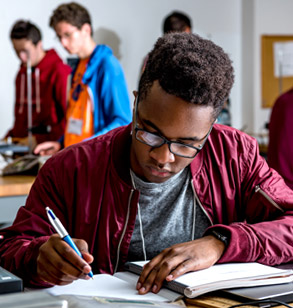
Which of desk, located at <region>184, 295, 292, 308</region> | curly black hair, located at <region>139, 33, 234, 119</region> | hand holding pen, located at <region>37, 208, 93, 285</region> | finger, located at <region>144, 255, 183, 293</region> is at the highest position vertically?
curly black hair, located at <region>139, 33, 234, 119</region>

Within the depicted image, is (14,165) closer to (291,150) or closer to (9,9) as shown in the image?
(291,150)

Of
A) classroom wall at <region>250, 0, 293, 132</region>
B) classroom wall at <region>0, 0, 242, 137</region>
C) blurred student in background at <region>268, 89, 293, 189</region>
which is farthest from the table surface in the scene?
classroom wall at <region>250, 0, 293, 132</region>

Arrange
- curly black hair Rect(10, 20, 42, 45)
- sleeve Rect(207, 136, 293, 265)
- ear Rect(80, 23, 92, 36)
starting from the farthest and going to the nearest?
curly black hair Rect(10, 20, 42, 45)
ear Rect(80, 23, 92, 36)
sleeve Rect(207, 136, 293, 265)

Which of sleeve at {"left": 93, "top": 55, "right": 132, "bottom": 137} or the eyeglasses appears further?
sleeve at {"left": 93, "top": 55, "right": 132, "bottom": 137}

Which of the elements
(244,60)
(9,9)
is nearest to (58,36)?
(9,9)

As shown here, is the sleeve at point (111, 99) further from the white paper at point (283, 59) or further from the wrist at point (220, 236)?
the white paper at point (283, 59)

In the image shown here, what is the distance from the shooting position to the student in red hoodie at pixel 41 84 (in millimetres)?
3881

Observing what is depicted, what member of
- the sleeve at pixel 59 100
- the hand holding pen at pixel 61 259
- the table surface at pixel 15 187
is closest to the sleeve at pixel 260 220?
the hand holding pen at pixel 61 259

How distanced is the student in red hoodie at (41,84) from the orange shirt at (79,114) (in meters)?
0.53

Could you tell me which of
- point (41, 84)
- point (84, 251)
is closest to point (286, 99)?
point (84, 251)

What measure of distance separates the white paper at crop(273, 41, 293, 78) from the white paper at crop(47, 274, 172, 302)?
503 centimetres

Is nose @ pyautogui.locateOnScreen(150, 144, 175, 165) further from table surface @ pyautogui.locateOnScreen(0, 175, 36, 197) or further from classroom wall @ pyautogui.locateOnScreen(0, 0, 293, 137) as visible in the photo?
classroom wall @ pyautogui.locateOnScreen(0, 0, 293, 137)

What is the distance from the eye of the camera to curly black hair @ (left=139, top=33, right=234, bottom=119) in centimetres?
129

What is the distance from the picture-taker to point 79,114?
3.15 meters
